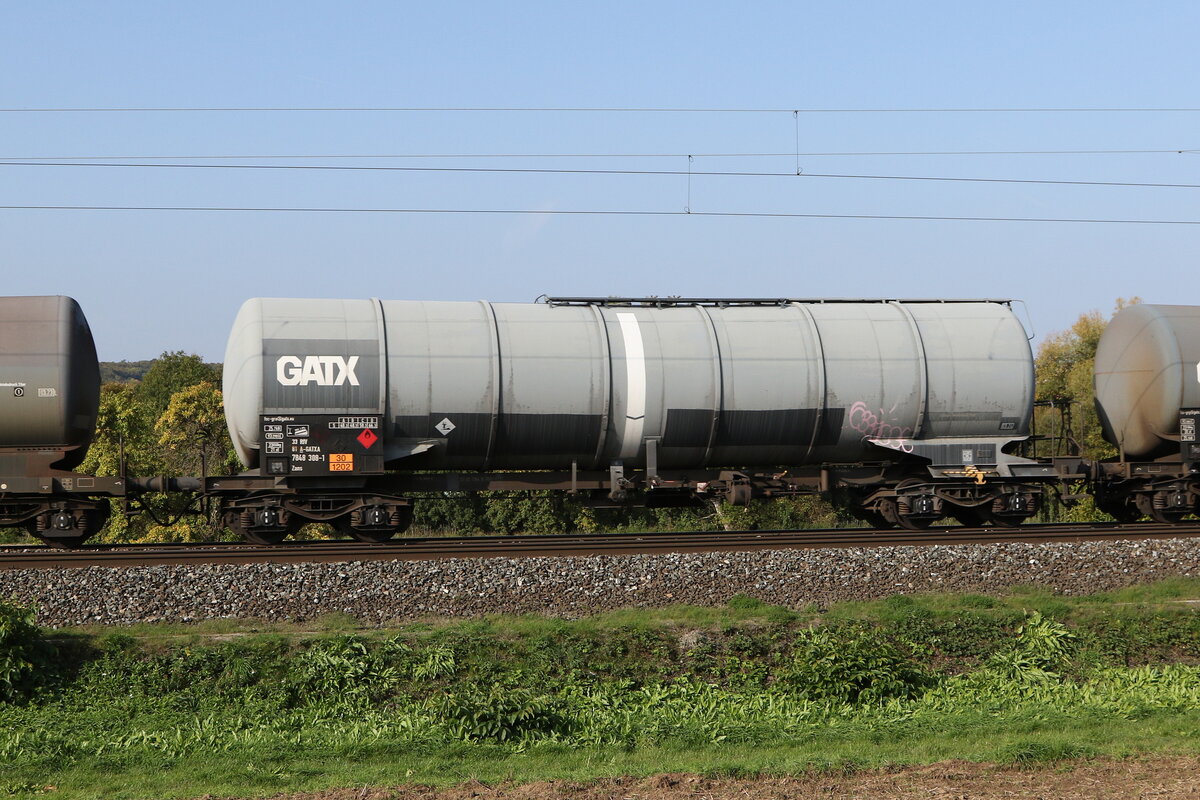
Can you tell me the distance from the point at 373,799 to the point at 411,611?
5.46 m

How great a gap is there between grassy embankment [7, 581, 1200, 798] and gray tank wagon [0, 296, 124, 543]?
5964mm

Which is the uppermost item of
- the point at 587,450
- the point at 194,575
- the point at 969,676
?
the point at 587,450

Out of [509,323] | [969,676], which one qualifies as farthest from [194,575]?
[969,676]

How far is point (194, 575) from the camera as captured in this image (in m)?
13.4

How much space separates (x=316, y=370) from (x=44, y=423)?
14.4ft

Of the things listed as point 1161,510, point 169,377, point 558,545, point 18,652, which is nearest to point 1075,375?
point 1161,510

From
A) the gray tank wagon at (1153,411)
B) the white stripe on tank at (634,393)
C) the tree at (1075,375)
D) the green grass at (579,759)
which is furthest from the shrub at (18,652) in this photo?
the tree at (1075,375)

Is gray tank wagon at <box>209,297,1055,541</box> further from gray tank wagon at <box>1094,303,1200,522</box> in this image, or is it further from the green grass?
the green grass

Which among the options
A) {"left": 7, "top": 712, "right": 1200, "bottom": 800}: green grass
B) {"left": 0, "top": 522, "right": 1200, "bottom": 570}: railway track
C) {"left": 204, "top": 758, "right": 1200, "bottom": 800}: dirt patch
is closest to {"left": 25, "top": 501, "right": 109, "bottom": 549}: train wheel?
{"left": 0, "top": 522, "right": 1200, "bottom": 570}: railway track

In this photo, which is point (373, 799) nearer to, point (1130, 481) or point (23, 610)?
point (23, 610)

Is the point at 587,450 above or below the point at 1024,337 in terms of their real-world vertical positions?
below

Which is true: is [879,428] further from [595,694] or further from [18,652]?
[18,652]

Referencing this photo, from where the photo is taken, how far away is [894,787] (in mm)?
7863

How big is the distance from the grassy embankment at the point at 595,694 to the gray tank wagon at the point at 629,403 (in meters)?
4.87
